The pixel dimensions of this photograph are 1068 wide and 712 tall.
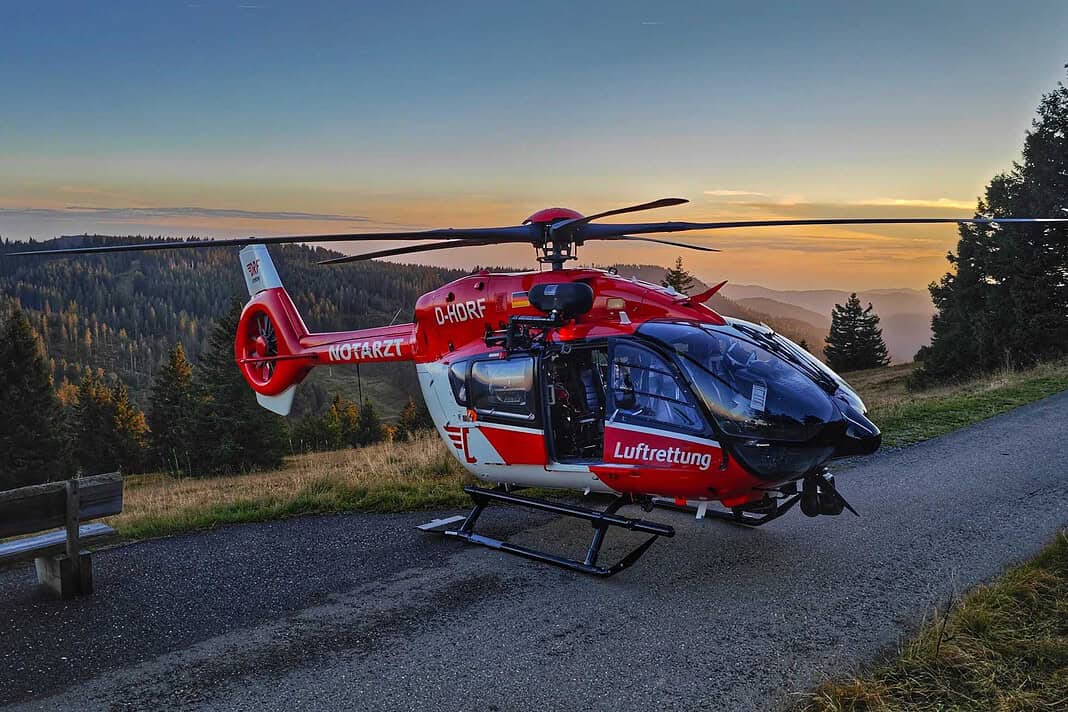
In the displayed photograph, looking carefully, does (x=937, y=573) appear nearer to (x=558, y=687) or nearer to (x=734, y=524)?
(x=734, y=524)

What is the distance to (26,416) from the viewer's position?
149 ft

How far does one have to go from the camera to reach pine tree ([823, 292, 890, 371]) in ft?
230

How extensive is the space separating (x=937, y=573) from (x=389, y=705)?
5088 millimetres

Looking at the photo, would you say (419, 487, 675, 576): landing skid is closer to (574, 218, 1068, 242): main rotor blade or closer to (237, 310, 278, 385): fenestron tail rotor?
(574, 218, 1068, 242): main rotor blade

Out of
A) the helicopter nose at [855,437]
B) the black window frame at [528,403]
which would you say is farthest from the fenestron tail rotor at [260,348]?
the helicopter nose at [855,437]

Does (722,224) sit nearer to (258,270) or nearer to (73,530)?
(73,530)

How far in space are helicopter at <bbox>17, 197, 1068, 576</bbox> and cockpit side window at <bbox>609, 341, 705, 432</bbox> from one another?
0.04 feet

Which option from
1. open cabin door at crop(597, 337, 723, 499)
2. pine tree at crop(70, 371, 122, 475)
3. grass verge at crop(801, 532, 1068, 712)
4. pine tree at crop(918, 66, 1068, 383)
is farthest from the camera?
pine tree at crop(70, 371, 122, 475)

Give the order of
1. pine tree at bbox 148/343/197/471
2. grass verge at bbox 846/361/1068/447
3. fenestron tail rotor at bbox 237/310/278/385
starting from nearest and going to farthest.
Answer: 1. fenestron tail rotor at bbox 237/310/278/385
2. grass verge at bbox 846/361/1068/447
3. pine tree at bbox 148/343/197/471

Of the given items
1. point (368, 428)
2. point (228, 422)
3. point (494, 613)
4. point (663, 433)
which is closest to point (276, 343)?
point (494, 613)

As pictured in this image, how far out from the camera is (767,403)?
20.7ft

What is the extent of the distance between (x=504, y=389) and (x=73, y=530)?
4225mm

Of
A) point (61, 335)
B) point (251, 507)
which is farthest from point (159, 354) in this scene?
point (251, 507)

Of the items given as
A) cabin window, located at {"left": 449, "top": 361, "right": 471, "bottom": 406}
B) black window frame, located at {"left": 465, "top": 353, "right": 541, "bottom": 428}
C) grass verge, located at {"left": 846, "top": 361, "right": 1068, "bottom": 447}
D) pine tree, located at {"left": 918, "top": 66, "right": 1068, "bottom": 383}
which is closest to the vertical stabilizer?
cabin window, located at {"left": 449, "top": 361, "right": 471, "bottom": 406}
